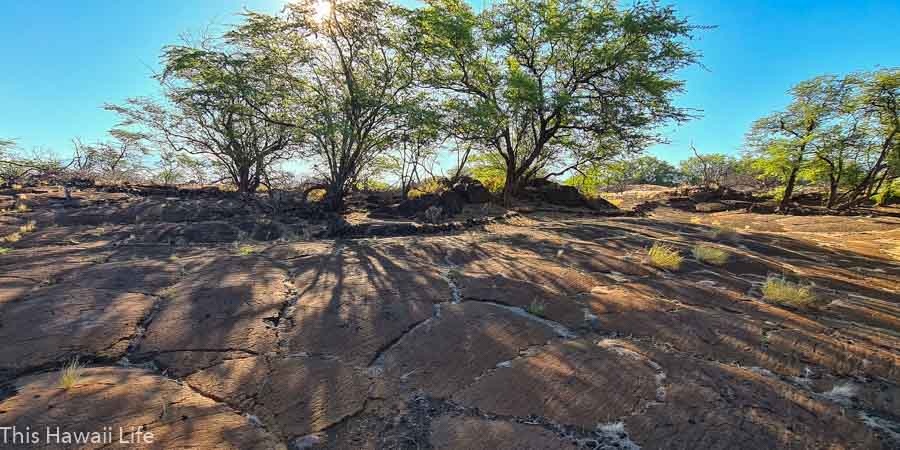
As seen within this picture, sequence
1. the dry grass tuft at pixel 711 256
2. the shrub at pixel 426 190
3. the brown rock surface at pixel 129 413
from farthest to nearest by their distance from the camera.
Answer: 1. the shrub at pixel 426 190
2. the dry grass tuft at pixel 711 256
3. the brown rock surface at pixel 129 413

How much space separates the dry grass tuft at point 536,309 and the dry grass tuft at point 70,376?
128 inches

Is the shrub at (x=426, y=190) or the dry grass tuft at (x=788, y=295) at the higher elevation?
the shrub at (x=426, y=190)

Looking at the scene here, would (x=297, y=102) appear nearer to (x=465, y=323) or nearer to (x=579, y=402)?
(x=465, y=323)

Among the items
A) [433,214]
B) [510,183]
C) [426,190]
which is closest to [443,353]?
[433,214]

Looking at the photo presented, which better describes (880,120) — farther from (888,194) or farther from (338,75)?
(338,75)

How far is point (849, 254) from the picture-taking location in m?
7.46

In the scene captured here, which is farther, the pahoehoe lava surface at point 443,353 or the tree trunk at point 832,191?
the tree trunk at point 832,191

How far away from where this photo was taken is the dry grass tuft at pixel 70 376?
217cm

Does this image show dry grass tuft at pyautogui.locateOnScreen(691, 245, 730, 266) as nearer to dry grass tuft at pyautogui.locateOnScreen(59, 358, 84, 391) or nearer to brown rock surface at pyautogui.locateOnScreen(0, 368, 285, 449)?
brown rock surface at pyautogui.locateOnScreen(0, 368, 285, 449)

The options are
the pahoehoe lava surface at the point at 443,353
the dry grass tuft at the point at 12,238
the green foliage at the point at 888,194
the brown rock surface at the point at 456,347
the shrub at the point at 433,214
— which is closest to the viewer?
the pahoehoe lava surface at the point at 443,353

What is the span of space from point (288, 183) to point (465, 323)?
53.1ft

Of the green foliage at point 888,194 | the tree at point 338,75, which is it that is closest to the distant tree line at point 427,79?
the tree at point 338,75

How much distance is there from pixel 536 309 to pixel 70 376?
3.32 meters

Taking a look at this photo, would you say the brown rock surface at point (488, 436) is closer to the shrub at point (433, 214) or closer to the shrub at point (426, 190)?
the shrub at point (433, 214)
